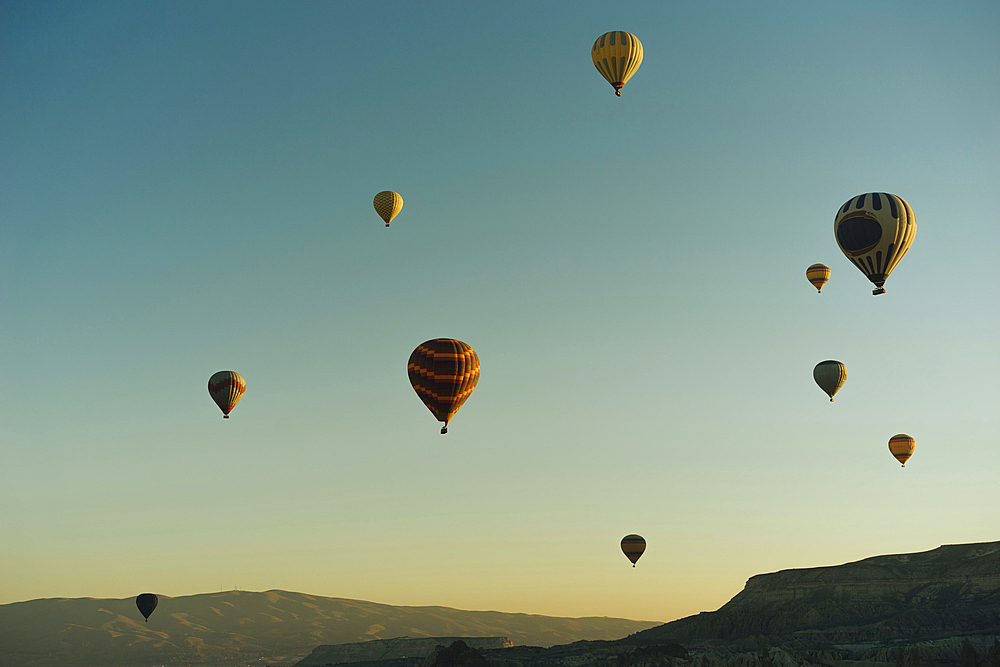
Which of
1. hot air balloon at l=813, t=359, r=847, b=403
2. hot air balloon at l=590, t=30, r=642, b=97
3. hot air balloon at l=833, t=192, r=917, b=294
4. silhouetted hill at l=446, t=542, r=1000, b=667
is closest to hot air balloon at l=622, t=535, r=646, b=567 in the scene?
silhouetted hill at l=446, t=542, r=1000, b=667

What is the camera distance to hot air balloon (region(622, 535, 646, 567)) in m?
128

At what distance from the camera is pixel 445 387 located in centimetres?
6894

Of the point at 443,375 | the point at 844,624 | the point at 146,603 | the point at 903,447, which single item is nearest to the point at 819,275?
the point at 903,447

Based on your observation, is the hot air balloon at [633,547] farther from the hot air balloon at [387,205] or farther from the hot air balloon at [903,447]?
the hot air balloon at [387,205]

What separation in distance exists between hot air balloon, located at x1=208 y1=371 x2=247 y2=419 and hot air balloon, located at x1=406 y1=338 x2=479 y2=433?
33555mm

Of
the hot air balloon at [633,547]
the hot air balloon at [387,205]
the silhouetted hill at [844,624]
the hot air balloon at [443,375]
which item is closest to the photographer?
the hot air balloon at [443,375]

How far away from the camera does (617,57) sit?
245 feet

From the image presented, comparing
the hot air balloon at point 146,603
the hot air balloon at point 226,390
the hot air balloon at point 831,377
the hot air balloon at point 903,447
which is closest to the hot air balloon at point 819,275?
the hot air balloon at point 831,377

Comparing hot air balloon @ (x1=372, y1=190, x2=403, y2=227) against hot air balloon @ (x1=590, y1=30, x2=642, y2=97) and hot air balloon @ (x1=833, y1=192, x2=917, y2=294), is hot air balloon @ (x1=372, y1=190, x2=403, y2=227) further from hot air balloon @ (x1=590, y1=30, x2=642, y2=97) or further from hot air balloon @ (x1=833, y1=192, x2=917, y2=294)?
hot air balloon @ (x1=833, y1=192, x2=917, y2=294)

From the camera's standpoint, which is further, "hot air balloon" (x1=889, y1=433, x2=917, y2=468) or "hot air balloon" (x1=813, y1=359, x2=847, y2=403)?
"hot air balloon" (x1=889, y1=433, x2=917, y2=468)

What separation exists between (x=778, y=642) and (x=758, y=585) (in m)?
42.2

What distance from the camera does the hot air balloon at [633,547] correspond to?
127500 mm

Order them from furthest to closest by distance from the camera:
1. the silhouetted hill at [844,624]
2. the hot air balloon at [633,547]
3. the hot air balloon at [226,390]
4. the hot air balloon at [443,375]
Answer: the hot air balloon at [633,547]
the silhouetted hill at [844,624]
the hot air balloon at [226,390]
the hot air balloon at [443,375]

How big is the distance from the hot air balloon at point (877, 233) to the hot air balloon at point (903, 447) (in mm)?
55478
